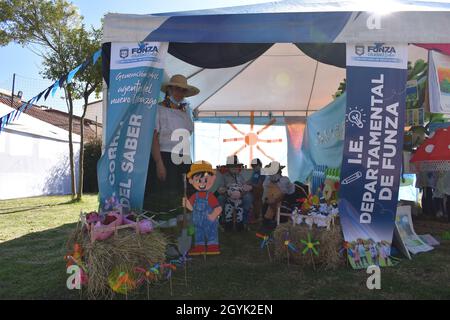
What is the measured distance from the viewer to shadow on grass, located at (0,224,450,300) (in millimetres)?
2900

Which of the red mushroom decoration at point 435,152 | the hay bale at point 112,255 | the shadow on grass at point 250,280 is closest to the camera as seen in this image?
the hay bale at point 112,255

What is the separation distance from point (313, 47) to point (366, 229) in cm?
241

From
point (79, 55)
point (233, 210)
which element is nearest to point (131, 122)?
point (233, 210)

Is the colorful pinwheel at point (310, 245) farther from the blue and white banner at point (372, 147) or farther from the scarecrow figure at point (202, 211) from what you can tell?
the scarecrow figure at point (202, 211)

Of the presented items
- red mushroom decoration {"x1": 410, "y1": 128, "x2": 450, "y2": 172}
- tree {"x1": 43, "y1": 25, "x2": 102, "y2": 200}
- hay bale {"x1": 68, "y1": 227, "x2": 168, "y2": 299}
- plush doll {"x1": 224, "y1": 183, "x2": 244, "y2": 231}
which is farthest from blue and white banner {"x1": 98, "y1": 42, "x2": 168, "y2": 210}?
tree {"x1": 43, "y1": 25, "x2": 102, "y2": 200}

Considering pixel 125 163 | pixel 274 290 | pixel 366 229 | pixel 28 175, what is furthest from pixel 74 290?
pixel 28 175

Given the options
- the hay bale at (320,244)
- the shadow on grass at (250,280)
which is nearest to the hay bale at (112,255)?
the shadow on grass at (250,280)

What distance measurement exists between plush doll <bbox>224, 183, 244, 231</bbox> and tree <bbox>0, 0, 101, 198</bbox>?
5.48m

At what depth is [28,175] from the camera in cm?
1075

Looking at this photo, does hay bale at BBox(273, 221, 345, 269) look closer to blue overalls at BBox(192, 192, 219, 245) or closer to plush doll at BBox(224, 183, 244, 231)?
blue overalls at BBox(192, 192, 219, 245)

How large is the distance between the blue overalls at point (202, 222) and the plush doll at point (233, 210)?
4.61 feet

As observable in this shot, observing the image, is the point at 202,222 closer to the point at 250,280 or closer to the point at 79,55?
the point at 250,280

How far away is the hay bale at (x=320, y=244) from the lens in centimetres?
351

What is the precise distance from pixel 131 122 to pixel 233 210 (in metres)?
2.47
